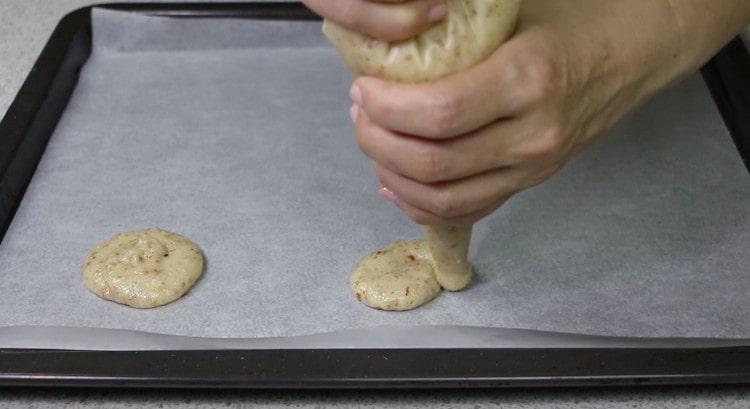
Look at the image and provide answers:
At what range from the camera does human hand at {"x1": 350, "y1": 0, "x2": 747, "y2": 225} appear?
3.12 ft

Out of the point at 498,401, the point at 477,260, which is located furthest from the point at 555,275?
the point at 498,401

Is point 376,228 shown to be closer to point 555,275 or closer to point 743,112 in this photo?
point 555,275

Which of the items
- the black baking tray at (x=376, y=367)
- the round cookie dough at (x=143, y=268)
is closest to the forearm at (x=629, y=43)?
the black baking tray at (x=376, y=367)

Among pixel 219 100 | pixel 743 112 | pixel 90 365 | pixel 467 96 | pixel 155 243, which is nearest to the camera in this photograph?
pixel 467 96

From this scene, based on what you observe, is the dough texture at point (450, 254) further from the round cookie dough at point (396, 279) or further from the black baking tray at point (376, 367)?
the black baking tray at point (376, 367)

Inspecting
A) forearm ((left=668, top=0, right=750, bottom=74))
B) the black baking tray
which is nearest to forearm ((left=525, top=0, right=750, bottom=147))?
forearm ((left=668, top=0, right=750, bottom=74))

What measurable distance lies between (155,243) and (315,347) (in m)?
0.31

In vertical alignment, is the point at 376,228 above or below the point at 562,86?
below

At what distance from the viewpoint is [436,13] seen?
36.4 inches

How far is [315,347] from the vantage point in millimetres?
1250

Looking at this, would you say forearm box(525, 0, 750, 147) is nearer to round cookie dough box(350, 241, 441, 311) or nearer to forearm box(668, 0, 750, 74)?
forearm box(668, 0, 750, 74)

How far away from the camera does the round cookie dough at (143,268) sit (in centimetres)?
135

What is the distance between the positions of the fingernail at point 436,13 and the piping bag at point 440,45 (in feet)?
0.05

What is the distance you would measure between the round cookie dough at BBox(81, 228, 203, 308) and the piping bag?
0.50 m
